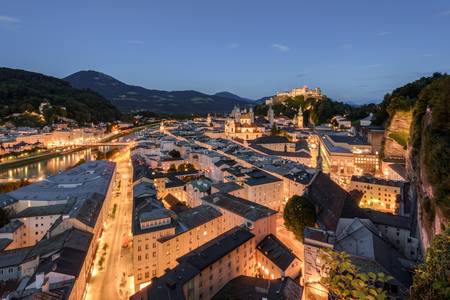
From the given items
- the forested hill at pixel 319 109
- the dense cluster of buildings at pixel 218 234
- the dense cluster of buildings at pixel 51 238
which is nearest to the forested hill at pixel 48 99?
the dense cluster of buildings at pixel 218 234

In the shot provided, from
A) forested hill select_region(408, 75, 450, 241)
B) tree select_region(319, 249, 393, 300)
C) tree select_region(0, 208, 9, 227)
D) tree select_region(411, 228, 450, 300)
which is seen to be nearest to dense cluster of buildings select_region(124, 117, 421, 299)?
forested hill select_region(408, 75, 450, 241)

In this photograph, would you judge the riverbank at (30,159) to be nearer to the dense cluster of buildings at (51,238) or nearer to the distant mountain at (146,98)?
the dense cluster of buildings at (51,238)

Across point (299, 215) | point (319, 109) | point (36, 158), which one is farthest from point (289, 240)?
point (319, 109)

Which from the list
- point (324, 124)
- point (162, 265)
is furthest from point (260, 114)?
point (162, 265)

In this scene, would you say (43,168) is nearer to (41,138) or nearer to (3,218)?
(41,138)

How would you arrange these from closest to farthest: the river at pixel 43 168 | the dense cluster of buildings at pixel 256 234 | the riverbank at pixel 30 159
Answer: the dense cluster of buildings at pixel 256 234 → the river at pixel 43 168 → the riverbank at pixel 30 159

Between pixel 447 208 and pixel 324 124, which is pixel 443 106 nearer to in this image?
pixel 447 208
